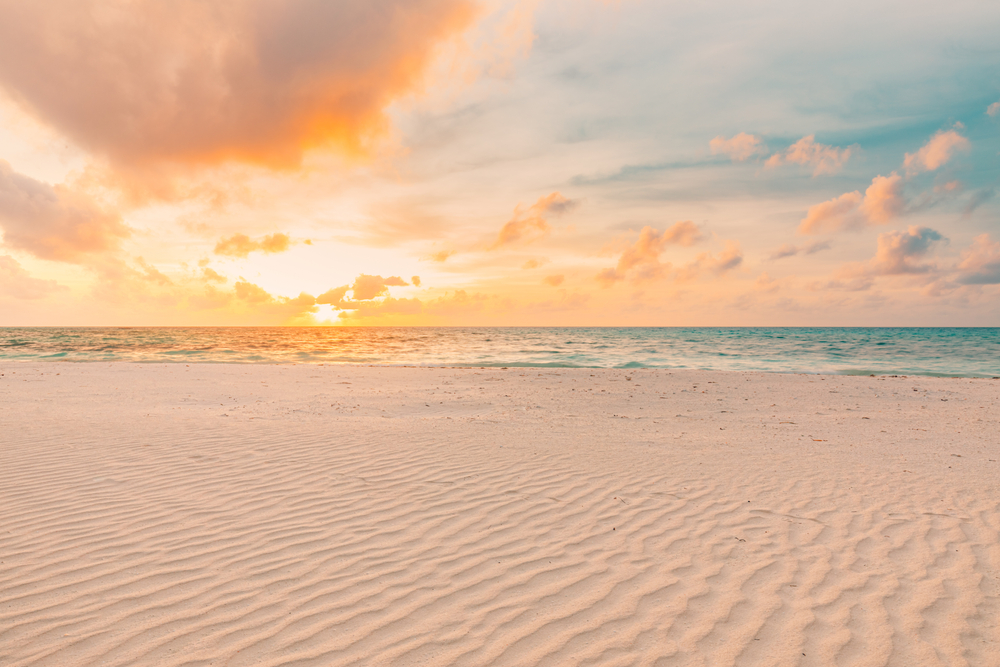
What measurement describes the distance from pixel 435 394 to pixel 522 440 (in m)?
6.39

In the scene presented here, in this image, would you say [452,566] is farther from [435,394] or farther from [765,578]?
[435,394]

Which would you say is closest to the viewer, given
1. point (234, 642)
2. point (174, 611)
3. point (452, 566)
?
point (234, 642)

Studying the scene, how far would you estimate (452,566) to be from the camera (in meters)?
4.35

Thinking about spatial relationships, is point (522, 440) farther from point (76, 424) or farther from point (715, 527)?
point (76, 424)

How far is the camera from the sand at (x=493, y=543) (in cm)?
337

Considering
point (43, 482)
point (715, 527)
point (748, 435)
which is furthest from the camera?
point (748, 435)

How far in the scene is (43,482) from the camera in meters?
6.44

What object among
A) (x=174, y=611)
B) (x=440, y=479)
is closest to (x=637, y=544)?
(x=440, y=479)

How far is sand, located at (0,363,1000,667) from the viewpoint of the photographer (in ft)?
11.0

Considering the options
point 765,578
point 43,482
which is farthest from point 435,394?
point 765,578

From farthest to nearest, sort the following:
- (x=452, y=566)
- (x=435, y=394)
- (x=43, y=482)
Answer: (x=435, y=394), (x=43, y=482), (x=452, y=566)

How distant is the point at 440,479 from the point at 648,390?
1081cm

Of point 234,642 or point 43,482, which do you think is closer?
point 234,642

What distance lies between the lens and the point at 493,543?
4.81 meters
